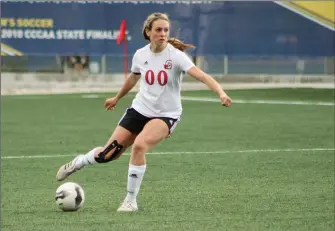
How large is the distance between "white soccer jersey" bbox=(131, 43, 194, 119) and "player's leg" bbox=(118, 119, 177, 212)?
148 millimetres

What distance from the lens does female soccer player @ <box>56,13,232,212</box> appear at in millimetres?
11039

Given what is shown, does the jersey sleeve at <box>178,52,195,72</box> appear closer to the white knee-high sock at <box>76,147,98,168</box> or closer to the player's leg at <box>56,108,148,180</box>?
the player's leg at <box>56,108,148,180</box>

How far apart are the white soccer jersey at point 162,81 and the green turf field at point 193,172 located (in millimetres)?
916

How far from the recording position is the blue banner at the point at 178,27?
30.6m

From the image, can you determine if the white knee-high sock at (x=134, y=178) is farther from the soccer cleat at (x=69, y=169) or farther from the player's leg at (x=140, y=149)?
the soccer cleat at (x=69, y=169)

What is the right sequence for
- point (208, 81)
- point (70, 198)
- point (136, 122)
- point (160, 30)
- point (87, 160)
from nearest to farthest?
point (70, 198)
point (208, 81)
point (160, 30)
point (136, 122)
point (87, 160)

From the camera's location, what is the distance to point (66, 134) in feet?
65.4

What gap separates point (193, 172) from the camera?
46.2 feet

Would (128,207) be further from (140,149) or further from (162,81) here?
(162,81)

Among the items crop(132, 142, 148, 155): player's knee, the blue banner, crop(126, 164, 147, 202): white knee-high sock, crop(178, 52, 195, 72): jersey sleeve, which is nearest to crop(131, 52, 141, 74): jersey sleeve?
crop(178, 52, 195, 72): jersey sleeve

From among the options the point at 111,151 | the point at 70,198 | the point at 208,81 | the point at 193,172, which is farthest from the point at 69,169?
the point at 193,172

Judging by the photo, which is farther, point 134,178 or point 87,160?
point 87,160

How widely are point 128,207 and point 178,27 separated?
19934mm

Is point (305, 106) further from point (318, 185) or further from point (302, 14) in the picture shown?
point (318, 185)
